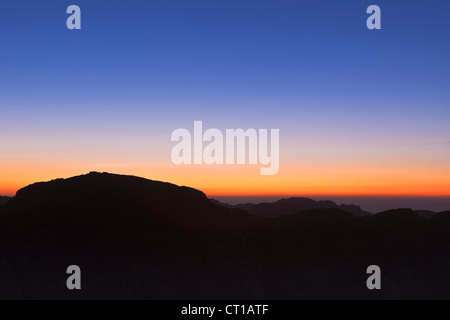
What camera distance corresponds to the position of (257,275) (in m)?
80.4

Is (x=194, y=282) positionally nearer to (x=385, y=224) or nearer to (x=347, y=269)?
(x=347, y=269)

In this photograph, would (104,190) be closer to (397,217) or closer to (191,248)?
(191,248)

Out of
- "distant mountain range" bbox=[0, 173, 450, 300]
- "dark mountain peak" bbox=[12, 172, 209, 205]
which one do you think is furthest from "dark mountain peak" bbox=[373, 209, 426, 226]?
"dark mountain peak" bbox=[12, 172, 209, 205]

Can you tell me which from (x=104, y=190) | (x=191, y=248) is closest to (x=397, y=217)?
(x=191, y=248)

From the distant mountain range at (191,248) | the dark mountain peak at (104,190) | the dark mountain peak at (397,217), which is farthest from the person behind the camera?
the dark mountain peak at (397,217)

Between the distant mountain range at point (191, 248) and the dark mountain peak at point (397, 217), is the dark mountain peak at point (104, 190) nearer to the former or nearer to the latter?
the distant mountain range at point (191, 248)

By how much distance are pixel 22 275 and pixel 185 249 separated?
26.6 meters

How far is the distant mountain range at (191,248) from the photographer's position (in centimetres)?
6894

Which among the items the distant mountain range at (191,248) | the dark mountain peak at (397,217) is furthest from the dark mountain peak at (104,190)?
the dark mountain peak at (397,217)

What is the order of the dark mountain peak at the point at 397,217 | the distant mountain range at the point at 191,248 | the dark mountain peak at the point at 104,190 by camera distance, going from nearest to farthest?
the distant mountain range at the point at 191,248, the dark mountain peak at the point at 104,190, the dark mountain peak at the point at 397,217

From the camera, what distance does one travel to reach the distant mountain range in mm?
68938

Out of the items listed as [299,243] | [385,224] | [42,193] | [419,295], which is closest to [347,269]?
[299,243]

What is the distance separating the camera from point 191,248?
79062mm

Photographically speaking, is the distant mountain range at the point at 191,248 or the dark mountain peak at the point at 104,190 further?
the dark mountain peak at the point at 104,190
